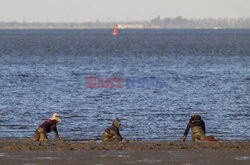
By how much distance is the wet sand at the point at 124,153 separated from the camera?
48.4ft

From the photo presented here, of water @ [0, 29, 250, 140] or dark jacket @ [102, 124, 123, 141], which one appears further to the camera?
water @ [0, 29, 250, 140]

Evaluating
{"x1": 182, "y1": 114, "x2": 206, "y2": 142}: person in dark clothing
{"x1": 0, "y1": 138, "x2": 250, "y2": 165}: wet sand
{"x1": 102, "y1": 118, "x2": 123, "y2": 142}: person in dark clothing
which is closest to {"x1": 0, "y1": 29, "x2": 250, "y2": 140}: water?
{"x1": 182, "y1": 114, "x2": 206, "y2": 142}: person in dark clothing

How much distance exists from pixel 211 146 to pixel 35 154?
5.98 metres

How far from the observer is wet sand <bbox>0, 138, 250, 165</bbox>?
14.8 m

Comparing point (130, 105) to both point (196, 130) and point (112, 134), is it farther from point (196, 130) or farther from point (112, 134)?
point (112, 134)

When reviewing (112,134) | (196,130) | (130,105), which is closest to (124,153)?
(112,134)

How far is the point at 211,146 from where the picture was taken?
1780 centimetres

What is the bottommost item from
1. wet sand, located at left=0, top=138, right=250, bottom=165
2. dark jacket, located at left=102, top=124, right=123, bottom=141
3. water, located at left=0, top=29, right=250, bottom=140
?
water, located at left=0, top=29, right=250, bottom=140

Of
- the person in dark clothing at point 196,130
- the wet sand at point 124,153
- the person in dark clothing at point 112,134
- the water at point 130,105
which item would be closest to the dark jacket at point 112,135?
the person in dark clothing at point 112,134

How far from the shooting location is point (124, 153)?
52.7 ft

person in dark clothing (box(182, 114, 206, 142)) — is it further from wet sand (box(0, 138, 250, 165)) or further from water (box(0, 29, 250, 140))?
water (box(0, 29, 250, 140))

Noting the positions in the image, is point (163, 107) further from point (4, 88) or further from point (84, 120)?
point (4, 88)

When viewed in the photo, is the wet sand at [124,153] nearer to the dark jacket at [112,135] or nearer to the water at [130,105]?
the dark jacket at [112,135]

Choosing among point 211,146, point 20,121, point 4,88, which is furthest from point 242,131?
point 4,88
